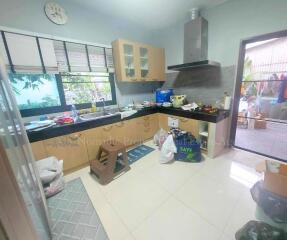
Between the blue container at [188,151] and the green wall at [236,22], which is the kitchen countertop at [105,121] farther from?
the green wall at [236,22]

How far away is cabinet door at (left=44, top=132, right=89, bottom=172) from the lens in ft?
6.34

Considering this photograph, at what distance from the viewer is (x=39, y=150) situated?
1842mm

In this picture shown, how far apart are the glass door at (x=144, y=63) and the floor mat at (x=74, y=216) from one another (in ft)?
7.86

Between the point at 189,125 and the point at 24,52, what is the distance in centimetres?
276

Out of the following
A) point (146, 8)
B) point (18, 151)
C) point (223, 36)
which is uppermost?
point (146, 8)

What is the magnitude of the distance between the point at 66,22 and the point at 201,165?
311 cm

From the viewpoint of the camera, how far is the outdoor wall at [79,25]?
6.16 feet

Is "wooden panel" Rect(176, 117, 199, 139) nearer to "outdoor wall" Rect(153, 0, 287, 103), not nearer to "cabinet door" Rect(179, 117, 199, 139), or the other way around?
"cabinet door" Rect(179, 117, 199, 139)

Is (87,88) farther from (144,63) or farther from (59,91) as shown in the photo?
(144,63)

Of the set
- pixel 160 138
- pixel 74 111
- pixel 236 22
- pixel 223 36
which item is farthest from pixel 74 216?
Answer: pixel 236 22

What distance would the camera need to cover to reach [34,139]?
1.78 m

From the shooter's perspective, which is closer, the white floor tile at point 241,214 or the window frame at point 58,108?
the white floor tile at point 241,214

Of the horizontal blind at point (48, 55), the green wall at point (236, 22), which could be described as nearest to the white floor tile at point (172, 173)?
the green wall at point (236, 22)

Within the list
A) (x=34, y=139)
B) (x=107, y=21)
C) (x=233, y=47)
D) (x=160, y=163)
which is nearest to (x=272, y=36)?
(x=233, y=47)
